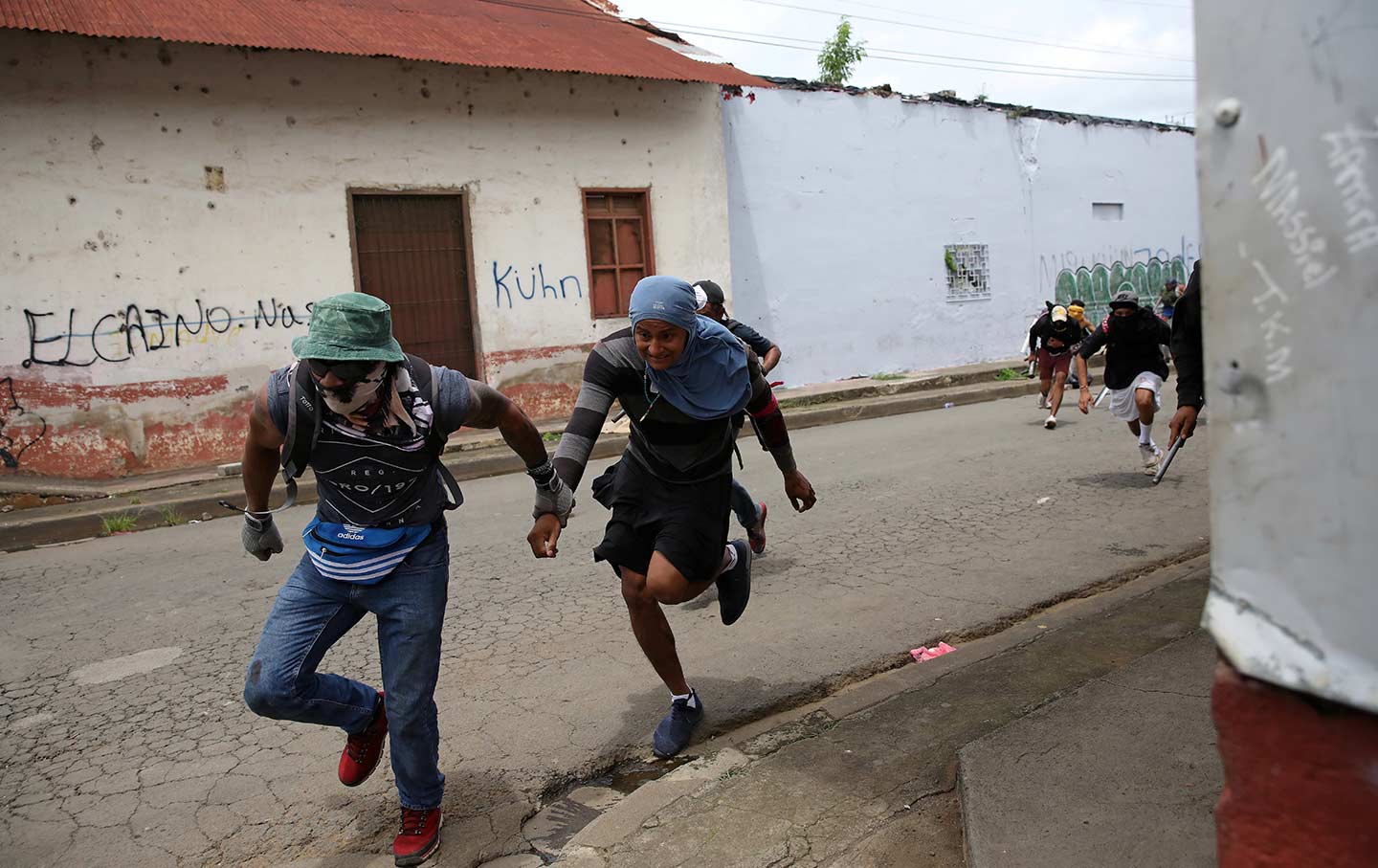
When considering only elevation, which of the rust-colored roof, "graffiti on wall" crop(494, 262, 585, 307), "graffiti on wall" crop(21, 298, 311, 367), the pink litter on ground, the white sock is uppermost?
the rust-colored roof

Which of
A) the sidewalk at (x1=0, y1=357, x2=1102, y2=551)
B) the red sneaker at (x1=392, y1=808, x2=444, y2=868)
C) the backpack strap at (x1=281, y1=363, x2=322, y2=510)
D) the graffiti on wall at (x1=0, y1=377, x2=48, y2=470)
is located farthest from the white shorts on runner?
the graffiti on wall at (x1=0, y1=377, x2=48, y2=470)

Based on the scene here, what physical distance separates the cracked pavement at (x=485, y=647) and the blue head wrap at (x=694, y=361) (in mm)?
1216

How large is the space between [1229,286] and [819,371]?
15.1 m

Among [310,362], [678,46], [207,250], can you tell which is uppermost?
[678,46]

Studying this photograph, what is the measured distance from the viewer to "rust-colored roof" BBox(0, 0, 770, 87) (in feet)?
33.3

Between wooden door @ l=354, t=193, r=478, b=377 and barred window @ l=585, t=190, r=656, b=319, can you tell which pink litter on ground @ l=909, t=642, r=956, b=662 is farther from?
barred window @ l=585, t=190, r=656, b=319

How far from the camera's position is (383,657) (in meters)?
3.07

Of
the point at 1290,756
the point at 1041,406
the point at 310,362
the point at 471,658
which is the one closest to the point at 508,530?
the point at 471,658

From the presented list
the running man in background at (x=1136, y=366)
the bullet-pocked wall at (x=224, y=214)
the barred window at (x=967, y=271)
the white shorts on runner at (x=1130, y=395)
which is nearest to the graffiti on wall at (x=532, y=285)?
the bullet-pocked wall at (x=224, y=214)

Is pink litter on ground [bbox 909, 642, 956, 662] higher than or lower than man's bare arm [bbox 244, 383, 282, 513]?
lower

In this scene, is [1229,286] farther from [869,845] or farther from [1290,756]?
[869,845]

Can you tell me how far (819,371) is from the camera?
54.3 ft

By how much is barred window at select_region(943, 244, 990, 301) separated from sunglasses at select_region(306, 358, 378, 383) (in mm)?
16384

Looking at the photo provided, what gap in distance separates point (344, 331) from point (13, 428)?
Answer: 9398 mm
